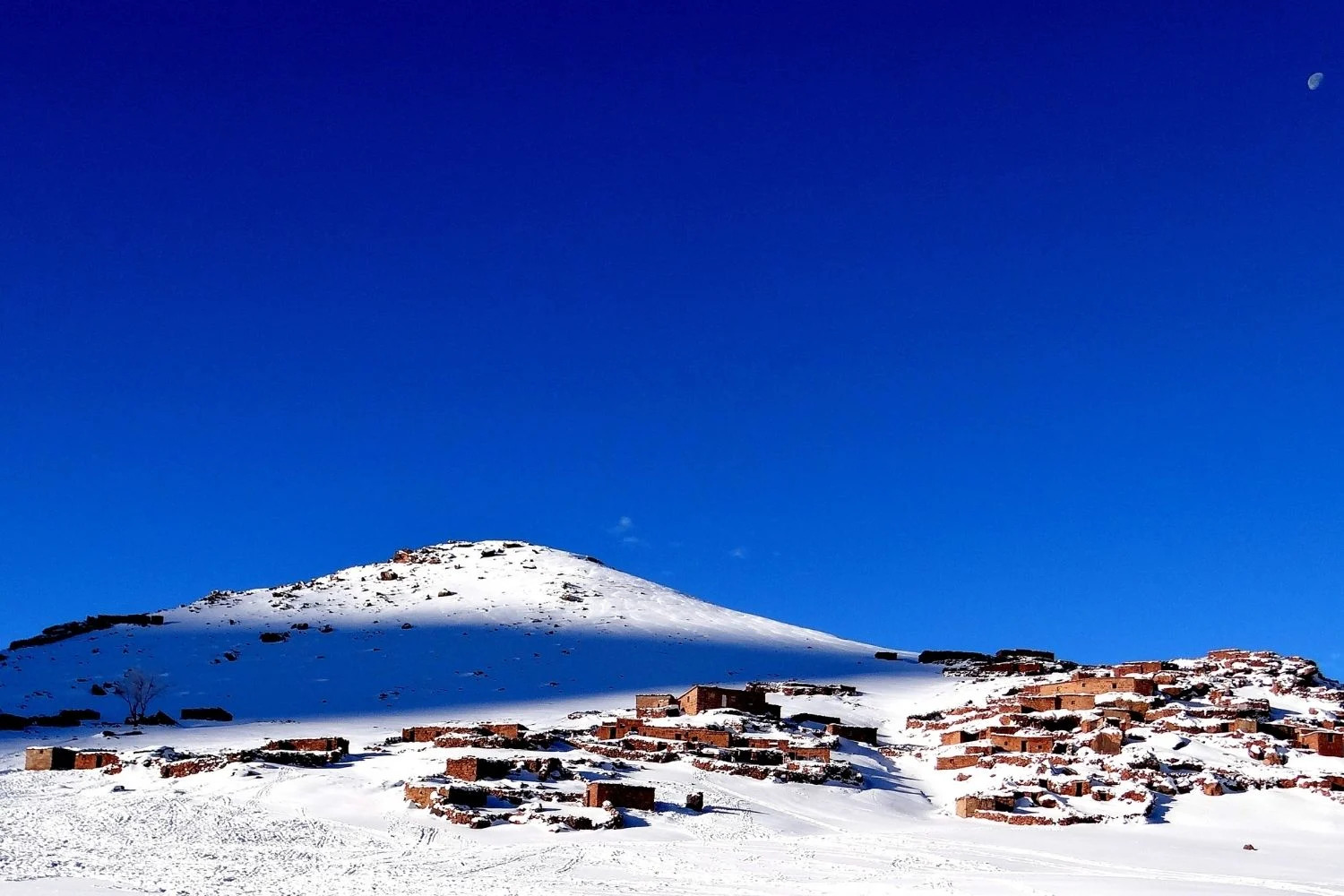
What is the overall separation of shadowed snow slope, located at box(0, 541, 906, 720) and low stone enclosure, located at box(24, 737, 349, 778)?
43.2 ft

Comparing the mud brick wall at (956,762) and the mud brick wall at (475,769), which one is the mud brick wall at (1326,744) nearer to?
the mud brick wall at (956,762)

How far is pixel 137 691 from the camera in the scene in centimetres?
3700

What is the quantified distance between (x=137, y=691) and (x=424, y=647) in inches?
500

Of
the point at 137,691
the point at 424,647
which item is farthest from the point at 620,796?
the point at 424,647

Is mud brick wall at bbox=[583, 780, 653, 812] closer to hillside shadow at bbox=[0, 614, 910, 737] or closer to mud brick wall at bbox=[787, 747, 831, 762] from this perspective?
mud brick wall at bbox=[787, 747, 831, 762]

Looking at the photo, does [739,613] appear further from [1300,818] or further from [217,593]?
[1300,818]

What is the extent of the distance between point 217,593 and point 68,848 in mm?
50015

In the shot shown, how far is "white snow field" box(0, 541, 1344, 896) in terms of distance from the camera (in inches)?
556

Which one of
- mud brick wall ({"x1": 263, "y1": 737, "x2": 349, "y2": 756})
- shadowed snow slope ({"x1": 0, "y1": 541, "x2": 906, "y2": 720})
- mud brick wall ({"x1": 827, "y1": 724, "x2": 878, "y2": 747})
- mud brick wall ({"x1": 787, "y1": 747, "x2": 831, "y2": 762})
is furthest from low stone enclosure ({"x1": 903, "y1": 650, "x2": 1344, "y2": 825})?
shadowed snow slope ({"x1": 0, "y1": 541, "x2": 906, "y2": 720})

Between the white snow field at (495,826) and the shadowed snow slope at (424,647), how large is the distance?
23cm

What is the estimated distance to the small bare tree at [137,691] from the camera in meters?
36.8

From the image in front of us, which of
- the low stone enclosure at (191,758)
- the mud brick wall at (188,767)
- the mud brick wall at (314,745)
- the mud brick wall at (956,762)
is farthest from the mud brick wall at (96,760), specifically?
the mud brick wall at (956,762)

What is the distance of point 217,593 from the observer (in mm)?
61906

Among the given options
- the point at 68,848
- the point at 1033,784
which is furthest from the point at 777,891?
the point at 1033,784
